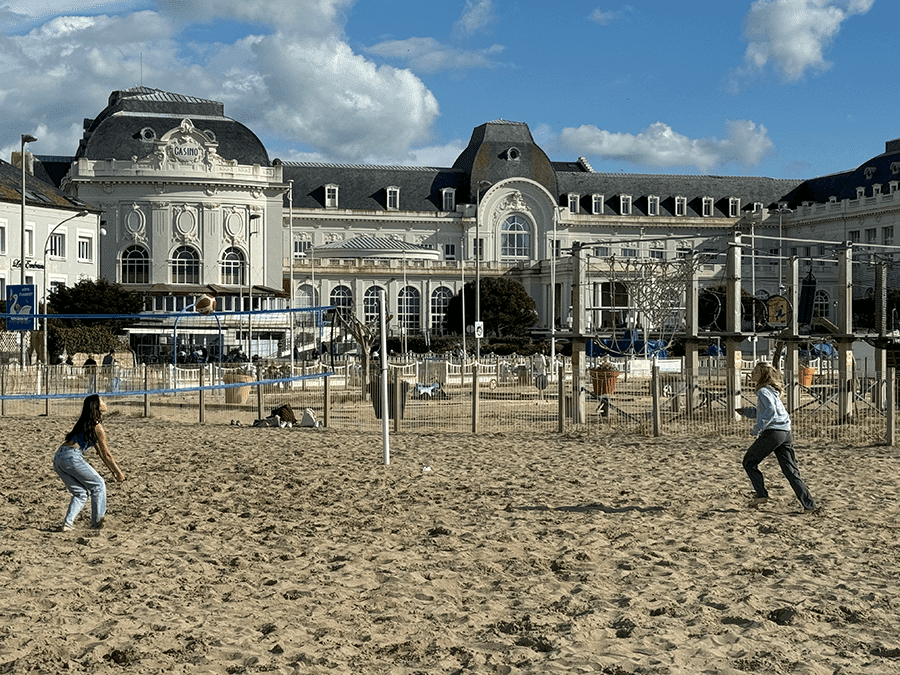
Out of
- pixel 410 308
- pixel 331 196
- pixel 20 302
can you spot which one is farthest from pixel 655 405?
pixel 331 196

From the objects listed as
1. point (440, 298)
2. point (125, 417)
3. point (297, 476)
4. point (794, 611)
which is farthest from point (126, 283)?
point (794, 611)

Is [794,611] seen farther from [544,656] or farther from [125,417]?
[125,417]

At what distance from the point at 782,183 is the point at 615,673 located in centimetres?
10107

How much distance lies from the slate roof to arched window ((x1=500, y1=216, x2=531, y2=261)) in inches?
1594

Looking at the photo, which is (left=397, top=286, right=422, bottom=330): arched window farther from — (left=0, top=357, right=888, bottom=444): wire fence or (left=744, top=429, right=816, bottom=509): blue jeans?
(left=744, top=429, right=816, bottom=509): blue jeans

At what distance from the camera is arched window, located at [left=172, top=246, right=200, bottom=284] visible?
267ft

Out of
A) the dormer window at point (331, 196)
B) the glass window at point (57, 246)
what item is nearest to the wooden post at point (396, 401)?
the glass window at point (57, 246)

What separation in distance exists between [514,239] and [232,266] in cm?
2500

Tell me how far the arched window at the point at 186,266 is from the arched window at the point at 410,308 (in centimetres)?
1606

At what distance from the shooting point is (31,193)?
6003cm

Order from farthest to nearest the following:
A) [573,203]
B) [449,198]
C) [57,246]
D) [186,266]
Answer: [573,203] → [449,198] → [186,266] → [57,246]

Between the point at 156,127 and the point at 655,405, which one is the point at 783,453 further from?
the point at 156,127

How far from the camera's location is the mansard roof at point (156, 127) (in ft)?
267

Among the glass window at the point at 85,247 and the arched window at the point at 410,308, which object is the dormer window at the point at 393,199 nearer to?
the arched window at the point at 410,308
